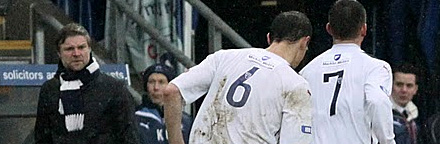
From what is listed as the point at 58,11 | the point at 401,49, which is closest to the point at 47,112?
the point at 58,11

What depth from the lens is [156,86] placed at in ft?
31.0

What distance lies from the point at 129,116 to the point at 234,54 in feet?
3.99

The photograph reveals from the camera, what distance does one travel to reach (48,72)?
9805 millimetres

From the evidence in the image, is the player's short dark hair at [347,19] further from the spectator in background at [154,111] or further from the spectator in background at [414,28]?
the spectator in background at [414,28]

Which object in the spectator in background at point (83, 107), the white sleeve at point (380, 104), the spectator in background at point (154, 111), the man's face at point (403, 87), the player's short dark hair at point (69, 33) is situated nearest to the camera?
the white sleeve at point (380, 104)

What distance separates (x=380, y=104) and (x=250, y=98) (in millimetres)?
752

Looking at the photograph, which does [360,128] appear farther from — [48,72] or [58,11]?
[58,11]

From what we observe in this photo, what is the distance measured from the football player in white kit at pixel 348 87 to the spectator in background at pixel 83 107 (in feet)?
3.79

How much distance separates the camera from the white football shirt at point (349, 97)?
7.24 meters

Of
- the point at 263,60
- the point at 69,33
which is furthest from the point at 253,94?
the point at 69,33

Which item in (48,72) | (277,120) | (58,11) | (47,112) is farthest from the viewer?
(58,11)

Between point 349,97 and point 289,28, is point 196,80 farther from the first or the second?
point 349,97

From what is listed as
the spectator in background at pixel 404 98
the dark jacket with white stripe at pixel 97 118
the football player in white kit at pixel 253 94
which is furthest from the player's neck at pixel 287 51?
the spectator in background at pixel 404 98

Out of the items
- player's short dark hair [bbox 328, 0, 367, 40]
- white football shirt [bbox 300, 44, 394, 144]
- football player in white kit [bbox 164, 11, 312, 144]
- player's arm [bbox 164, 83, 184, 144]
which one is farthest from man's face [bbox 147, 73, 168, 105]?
player's arm [bbox 164, 83, 184, 144]
